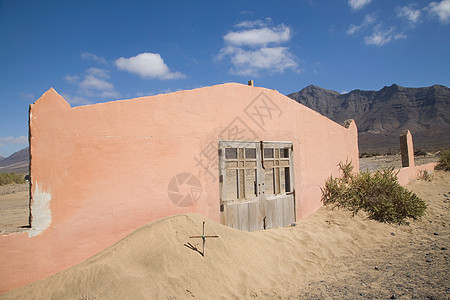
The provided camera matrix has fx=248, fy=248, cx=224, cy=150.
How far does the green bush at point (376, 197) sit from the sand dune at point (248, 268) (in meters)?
1.21

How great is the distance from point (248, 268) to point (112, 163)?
265 centimetres

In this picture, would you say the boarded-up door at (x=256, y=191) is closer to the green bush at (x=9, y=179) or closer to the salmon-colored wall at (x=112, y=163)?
the salmon-colored wall at (x=112, y=163)

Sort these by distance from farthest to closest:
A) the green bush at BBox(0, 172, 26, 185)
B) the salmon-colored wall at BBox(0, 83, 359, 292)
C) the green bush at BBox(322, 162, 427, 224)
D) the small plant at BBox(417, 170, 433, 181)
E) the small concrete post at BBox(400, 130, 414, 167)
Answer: the green bush at BBox(0, 172, 26, 185) < the small plant at BBox(417, 170, 433, 181) < the small concrete post at BBox(400, 130, 414, 167) < the green bush at BBox(322, 162, 427, 224) < the salmon-colored wall at BBox(0, 83, 359, 292)

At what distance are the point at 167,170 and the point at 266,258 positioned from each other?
90.1 inches

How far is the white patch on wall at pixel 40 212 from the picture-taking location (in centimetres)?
311

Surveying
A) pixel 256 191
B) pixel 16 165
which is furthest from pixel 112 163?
pixel 16 165

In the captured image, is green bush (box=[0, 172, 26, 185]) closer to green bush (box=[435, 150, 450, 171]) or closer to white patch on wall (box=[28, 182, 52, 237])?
white patch on wall (box=[28, 182, 52, 237])

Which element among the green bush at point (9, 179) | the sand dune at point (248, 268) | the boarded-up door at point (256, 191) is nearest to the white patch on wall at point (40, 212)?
the sand dune at point (248, 268)

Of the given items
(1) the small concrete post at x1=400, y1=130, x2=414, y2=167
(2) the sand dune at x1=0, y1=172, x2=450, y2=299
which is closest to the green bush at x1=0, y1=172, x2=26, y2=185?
(2) the sand dune at x1=0, y1=172, x2=450, y2=299

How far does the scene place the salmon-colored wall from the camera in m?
3.18

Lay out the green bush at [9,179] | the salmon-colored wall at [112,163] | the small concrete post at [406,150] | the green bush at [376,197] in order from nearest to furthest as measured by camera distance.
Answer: the salmon-colored wall at [112,163], the green bush at [376,197], the small concrete post at [406,150], the green bush at [9,179]

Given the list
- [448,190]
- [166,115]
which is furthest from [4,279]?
[448,190]

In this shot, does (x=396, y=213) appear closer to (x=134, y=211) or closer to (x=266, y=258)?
(x=266, y=258)

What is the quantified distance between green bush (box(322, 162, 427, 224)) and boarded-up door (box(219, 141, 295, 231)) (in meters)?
2.01
